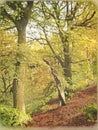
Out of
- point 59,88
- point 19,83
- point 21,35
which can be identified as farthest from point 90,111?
point 21,35

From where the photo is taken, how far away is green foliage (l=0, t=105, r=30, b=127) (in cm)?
227

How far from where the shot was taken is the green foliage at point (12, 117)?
2.27m

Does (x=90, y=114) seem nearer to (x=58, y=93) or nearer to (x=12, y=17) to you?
(x=58, y=93)

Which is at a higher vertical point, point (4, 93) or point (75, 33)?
point (75, 33)

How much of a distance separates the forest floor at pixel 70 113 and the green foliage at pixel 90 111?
0.03m

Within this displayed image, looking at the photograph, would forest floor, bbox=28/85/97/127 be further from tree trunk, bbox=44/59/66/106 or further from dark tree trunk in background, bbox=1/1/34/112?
dark tree trunk in background, bbox=1/1/34/112

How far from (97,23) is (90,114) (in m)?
0.80

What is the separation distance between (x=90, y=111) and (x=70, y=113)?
0.17 meters

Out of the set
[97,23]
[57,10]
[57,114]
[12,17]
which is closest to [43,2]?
[57,10]

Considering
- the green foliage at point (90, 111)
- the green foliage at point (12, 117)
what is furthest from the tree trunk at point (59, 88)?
the green foliage at point (12, 117)

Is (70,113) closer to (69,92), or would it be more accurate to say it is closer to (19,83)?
(69,92)

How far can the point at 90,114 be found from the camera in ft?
7.48

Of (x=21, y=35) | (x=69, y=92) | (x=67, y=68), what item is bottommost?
(x=69, y=92)

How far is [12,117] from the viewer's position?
89.1 inches
